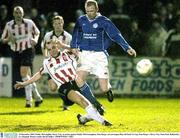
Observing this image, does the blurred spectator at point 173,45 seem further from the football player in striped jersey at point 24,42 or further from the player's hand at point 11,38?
the player's hand at point 11,38

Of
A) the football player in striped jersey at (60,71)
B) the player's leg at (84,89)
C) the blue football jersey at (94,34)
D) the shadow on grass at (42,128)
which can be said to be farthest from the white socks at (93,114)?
the blue football jersey at (94,34)

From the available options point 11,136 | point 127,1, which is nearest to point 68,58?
point 11,136

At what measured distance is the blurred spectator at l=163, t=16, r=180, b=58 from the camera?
2077cm

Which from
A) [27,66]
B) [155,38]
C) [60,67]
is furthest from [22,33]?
[155,38]

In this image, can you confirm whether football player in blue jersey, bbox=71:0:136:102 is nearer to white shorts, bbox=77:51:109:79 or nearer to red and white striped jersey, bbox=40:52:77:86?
white shorts, bbox=77:51:109:79

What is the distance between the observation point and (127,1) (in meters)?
22.5

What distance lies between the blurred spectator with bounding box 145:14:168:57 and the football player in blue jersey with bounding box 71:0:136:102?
23.9 feet

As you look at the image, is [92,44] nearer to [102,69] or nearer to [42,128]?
[102,69]

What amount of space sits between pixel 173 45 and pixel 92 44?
7.72 meters

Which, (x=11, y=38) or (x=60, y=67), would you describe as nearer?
(x=60, y=67)

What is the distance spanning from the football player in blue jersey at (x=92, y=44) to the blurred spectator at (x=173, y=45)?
7.30 metres

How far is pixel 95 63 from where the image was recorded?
1370cm

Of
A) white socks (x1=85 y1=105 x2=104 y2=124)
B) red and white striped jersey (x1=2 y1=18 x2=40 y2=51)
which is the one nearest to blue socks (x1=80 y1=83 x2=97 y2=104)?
white socks (x1=85 y1=105 x2=104 y2=124)

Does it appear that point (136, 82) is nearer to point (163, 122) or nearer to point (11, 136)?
point (163, 122)
